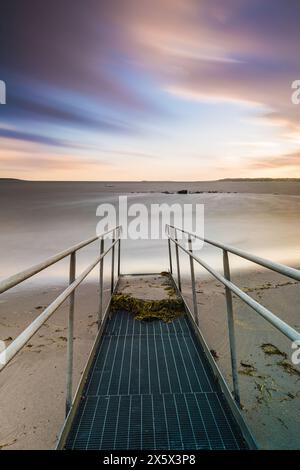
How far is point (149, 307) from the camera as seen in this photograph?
3.77 m

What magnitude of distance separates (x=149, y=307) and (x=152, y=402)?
5.62ft

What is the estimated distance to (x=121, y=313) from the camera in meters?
3.76

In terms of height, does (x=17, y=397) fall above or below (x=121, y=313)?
below

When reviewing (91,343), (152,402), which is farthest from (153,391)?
(91,343)

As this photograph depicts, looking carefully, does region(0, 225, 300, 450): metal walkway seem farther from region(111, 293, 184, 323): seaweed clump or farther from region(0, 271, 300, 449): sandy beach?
region(111, 293, 184, 323): seaweed clump

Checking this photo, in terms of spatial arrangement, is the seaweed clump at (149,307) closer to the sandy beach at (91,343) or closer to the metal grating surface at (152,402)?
the sandy beach at (91,343)

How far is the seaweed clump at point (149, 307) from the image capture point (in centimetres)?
356

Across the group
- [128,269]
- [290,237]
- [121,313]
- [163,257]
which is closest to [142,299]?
[121,313]

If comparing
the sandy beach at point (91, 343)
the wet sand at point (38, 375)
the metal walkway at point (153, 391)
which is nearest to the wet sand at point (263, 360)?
the sandy beach at point (91, 343)

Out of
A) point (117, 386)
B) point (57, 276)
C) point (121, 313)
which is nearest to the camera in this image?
point (117, 386)

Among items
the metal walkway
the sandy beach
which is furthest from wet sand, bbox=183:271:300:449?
the metal walkway

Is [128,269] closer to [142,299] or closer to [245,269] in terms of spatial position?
[245,269]

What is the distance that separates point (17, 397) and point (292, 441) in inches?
81.6

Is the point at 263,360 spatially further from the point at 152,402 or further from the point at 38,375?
the point at 38,375
